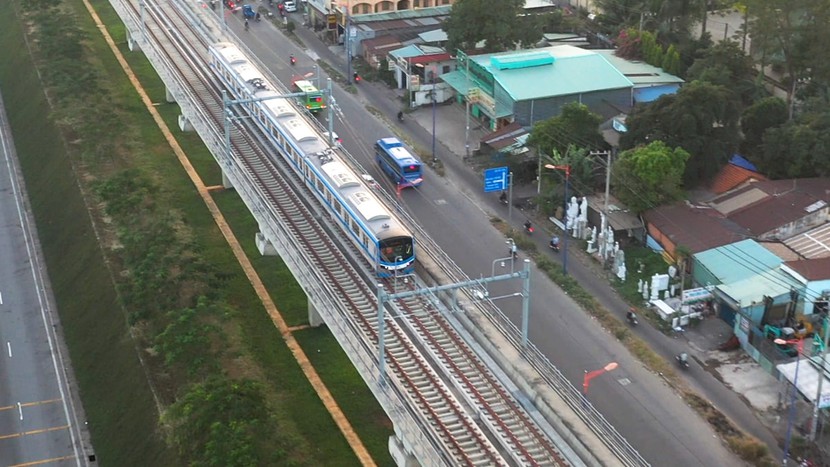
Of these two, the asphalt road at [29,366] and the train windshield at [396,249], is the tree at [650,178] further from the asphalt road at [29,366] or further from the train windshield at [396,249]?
the asphalt road at [29,366]

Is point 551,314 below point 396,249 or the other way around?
below

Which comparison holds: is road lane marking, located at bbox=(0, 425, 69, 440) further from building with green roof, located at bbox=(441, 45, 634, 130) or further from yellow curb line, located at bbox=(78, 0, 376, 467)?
building with green roof, located at bbox=(441, 45, 634, 130)

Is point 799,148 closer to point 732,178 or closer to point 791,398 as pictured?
point 732,178

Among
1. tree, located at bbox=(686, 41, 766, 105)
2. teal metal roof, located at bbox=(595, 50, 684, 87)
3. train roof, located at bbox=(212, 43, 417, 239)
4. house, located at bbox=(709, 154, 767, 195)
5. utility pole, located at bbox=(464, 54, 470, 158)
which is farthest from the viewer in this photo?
teal metal roof, located at bbox=(595, 50, 684, 87)

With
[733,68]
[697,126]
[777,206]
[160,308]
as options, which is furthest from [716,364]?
[733,68]

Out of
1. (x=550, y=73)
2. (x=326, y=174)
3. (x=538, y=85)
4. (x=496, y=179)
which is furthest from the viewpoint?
(x=550, y=73)

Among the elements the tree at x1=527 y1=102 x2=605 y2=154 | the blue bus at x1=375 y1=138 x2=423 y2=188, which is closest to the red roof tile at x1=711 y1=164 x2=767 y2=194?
the tree at x1=527 y1=102 x2=605 y2=154

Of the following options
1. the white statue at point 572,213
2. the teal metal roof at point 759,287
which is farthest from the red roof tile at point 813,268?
the white statue at point 572,213
